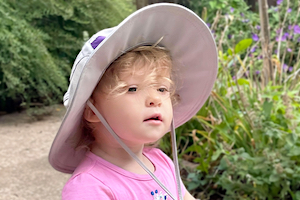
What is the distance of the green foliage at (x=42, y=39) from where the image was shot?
111 inches

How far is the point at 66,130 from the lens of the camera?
120 cm

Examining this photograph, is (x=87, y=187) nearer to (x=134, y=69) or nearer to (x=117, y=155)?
(x=117, y=155)

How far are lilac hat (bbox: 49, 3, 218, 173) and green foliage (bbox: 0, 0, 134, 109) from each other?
112 cm

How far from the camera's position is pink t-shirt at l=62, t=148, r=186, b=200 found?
3.71 feet

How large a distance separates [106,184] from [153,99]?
29 cm

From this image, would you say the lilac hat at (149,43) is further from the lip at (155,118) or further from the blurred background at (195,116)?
the blurred background at (195,116)

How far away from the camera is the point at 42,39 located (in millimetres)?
3189

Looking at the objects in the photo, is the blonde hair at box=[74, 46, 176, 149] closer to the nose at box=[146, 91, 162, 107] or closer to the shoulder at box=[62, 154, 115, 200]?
the nose at box=[146, 91, 162, 107]

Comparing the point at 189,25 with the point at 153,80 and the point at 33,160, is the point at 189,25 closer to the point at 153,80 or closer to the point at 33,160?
the point at 153,80

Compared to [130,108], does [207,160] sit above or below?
below

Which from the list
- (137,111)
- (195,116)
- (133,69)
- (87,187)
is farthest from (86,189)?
(195,116)

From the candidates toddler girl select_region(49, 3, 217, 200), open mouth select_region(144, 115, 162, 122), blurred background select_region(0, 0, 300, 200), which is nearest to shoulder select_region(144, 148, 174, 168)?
toddler girl select_region(49, 3, 217, 200)

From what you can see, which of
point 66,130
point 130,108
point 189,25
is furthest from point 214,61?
point 66,130

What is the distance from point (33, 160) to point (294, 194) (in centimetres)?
141
